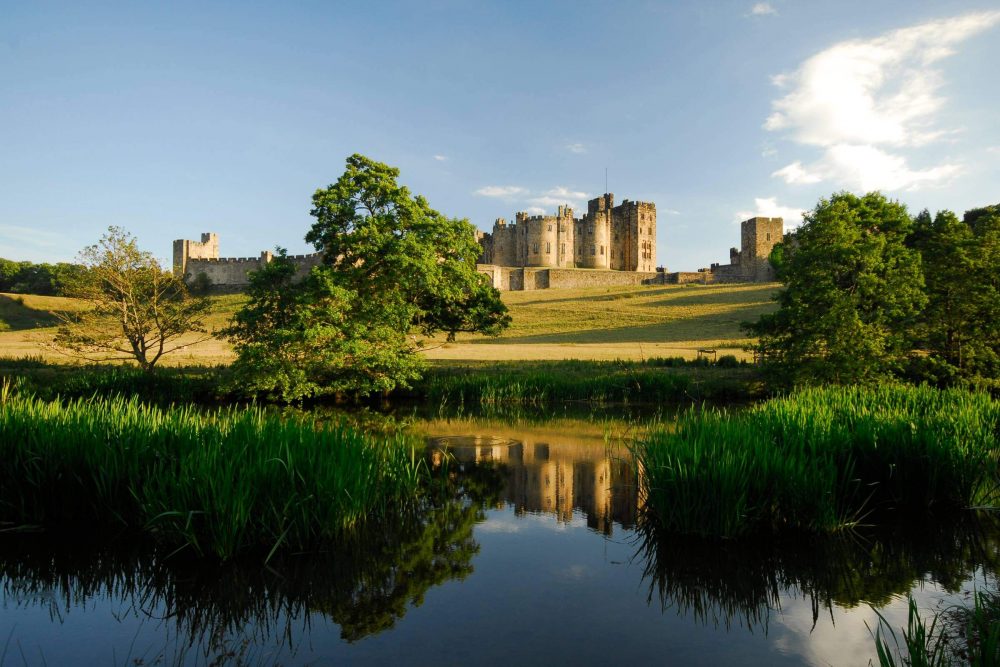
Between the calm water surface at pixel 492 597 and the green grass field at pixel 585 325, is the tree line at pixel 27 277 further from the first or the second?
the calm water surface at pixel 492 597

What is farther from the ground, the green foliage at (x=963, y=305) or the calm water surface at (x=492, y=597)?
the green foliage at (x=963, y=305)

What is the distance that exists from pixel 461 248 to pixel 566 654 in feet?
55.1

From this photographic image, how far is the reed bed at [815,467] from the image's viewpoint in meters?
6.95

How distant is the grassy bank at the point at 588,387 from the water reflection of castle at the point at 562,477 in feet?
21.2

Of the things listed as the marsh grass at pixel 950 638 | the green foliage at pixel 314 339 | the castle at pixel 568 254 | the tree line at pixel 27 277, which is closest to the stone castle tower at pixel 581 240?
the castle at pixel 568 254

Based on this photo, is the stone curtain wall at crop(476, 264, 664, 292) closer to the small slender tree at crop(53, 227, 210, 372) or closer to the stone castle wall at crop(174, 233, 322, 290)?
the stone castle wall at crop(174, 233, 322, 290)

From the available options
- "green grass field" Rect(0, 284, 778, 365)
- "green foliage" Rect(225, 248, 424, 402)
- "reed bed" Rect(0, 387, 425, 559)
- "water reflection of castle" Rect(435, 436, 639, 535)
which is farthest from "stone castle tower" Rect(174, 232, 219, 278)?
"reed bed" Rect(0, 387, 425, 559)

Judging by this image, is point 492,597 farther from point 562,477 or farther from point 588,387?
point 588,387

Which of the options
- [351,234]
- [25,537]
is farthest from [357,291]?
[25,537]

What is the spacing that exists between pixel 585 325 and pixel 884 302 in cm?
2853

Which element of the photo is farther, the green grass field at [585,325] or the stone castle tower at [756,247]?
the stone castle tower at [756,247]

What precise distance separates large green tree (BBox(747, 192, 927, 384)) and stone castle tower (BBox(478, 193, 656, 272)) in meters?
65.4

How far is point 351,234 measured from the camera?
18.8 m

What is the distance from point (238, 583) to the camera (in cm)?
573
